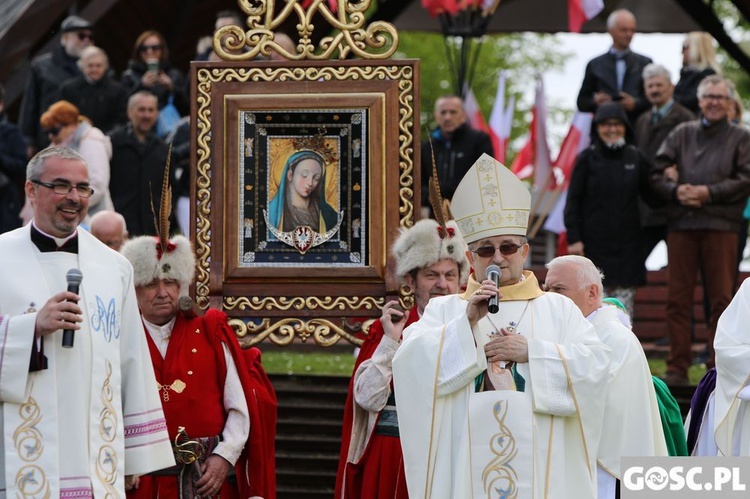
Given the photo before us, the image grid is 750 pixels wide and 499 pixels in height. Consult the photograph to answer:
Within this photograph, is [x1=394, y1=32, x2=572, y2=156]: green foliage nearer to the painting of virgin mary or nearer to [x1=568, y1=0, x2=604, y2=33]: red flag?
[x1=568, y1=0, x2=604, y2=33]: red flag

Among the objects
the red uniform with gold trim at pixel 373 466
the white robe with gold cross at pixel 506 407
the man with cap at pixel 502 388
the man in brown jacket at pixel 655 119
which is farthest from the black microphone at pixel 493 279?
the man in brown jacket at pixel 655 119

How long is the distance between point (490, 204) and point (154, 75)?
7.45m

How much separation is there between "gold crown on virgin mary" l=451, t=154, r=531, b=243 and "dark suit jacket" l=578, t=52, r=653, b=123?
6.45 m

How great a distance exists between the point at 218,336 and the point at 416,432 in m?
1.56

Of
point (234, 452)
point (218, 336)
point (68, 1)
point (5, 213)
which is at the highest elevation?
point (68, 1)

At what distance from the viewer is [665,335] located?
1636 centimetres

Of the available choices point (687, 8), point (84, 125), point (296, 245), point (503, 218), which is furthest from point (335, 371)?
point (687, 8)

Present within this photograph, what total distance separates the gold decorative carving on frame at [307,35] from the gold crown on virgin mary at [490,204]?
1610 millimetres

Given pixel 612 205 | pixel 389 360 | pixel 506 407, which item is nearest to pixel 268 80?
pixel 389 360

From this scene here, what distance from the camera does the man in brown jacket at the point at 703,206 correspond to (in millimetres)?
13859

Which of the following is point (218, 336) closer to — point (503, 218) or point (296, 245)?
point (296, 245)

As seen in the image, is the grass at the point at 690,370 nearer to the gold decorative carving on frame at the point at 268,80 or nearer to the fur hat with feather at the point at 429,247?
the gold decorative carving on frame at the point at 268,80

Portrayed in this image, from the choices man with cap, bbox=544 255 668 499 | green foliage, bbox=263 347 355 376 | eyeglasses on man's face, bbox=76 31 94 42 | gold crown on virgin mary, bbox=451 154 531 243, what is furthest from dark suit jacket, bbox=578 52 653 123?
gold crown on virgin mary, bbox=451 154 531 243

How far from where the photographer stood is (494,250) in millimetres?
8820
